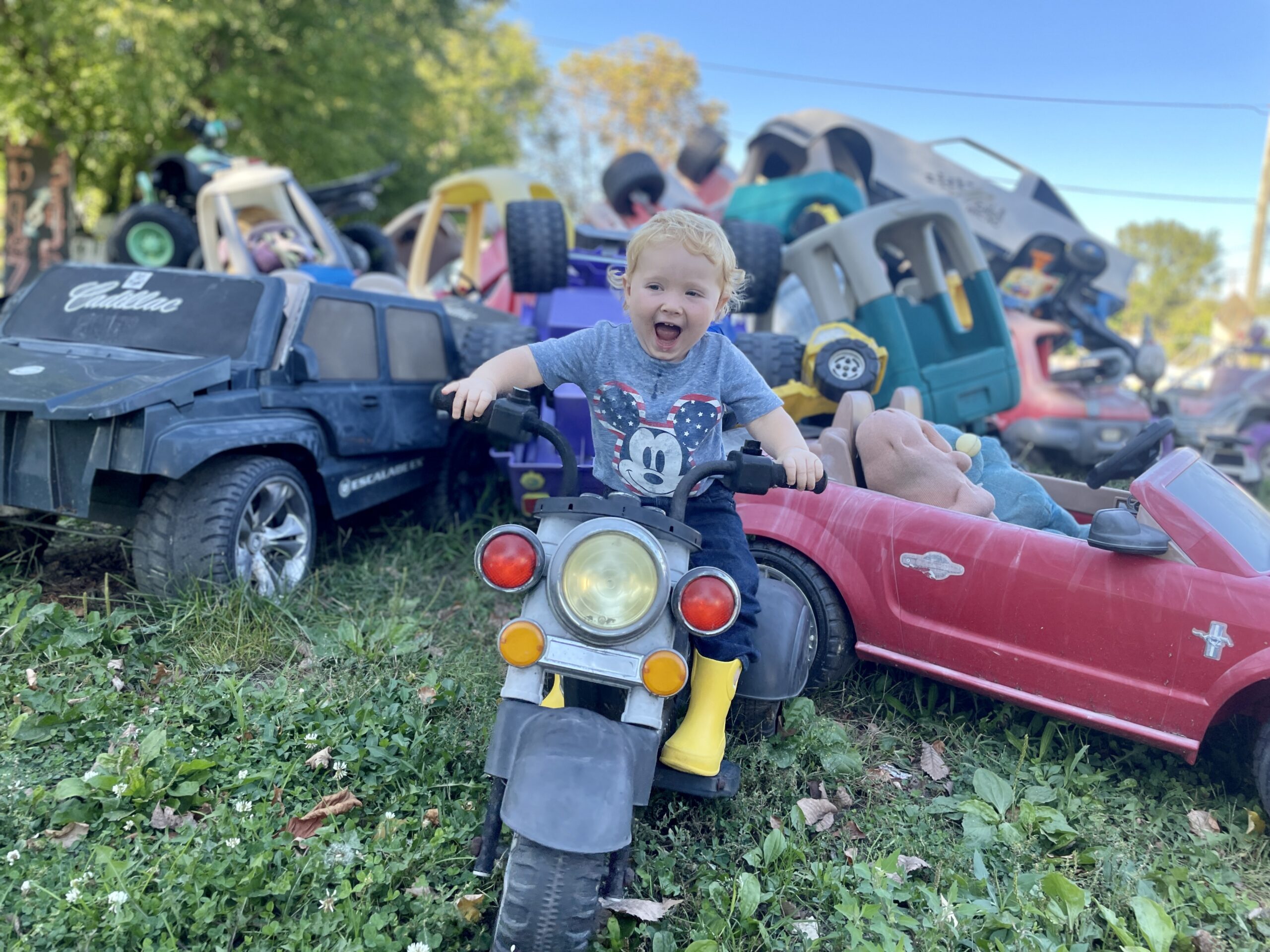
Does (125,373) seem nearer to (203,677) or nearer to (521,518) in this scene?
(203,677)

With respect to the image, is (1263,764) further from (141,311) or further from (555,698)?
(141,311)

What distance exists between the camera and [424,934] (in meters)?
2.03

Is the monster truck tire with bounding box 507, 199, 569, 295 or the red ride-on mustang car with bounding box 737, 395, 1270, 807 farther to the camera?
the monster truck tire with bounding box 507, 199, 569, 295

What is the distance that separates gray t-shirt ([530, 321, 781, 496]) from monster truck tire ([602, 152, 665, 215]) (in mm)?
6477

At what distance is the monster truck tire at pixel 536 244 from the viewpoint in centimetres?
502

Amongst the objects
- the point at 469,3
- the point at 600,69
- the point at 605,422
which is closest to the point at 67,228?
the point at 469,3

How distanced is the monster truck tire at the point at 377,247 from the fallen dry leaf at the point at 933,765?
813cm

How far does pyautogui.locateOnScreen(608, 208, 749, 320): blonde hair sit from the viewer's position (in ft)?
7.64

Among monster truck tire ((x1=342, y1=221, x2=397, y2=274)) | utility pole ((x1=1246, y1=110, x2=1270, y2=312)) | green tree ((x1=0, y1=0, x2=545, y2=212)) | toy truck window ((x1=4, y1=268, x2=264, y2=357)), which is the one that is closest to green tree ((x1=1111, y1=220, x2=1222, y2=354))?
utility pole ((x1=1246, y1=110, x2=1270, y2=312))

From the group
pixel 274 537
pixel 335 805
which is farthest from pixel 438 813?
pixel 274 537

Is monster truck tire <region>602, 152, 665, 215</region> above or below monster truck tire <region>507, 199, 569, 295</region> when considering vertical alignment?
above

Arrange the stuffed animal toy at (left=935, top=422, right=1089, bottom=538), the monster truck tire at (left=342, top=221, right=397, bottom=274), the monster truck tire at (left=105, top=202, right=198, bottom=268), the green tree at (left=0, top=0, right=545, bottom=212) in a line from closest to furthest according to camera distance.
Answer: the stuffed animal toy at (left=935, top=422, right=1089, bottom=538) < the monster truck tire at (left=105, top=202, right=198, bottom=268) < the monster truck tire at (left=342, top=221, right=397, bottom=274) < the green tree at (left=0, top=0, right=545, bottom=212)

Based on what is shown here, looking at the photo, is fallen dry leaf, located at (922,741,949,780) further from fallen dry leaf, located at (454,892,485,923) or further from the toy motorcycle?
fallen dry leaf, located at (454,892,485,923)

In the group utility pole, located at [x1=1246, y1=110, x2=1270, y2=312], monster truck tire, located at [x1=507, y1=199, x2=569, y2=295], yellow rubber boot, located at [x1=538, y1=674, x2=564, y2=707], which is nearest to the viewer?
yellow rubber boot, located at [x1=538, y1=674, x2=564, y2=707]
